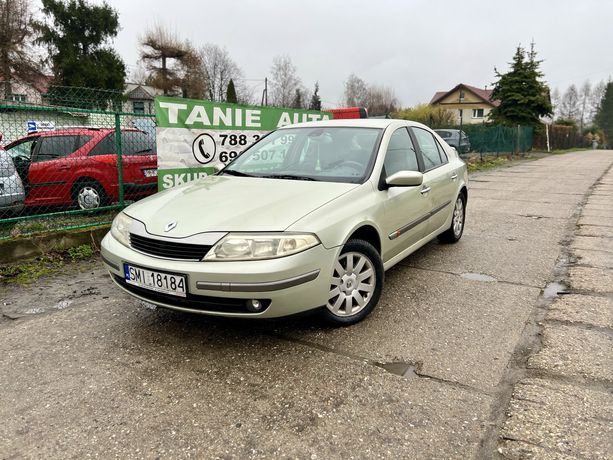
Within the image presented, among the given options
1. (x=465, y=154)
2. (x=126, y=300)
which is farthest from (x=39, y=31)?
(x=126, y=300)

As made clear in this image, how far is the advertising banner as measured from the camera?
6.05 m

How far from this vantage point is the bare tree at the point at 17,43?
89.6 feet

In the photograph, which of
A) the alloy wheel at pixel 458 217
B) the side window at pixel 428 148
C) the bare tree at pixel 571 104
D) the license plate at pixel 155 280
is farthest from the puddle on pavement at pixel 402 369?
the bare tree at pixel 571 104

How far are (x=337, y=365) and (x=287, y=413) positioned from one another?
0.57m

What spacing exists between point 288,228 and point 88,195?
4918 mm

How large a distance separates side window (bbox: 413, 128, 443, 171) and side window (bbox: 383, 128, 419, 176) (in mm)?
264

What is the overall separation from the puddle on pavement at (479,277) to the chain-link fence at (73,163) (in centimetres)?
437

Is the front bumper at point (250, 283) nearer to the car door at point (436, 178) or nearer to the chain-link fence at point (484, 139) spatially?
the car door at point (436, 178)

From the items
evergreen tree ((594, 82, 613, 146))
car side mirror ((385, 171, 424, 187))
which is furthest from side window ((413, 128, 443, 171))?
evergreen tree ((594, 82, 613, 146))

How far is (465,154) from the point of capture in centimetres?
2136

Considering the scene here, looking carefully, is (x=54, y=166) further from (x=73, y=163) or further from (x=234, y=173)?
(x=234, y=173)

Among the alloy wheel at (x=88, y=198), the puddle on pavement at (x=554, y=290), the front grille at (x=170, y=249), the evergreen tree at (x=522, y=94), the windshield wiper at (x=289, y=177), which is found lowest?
the puddle on pavement at (x=554, y=290)

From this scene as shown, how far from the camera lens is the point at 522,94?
32.2 meters

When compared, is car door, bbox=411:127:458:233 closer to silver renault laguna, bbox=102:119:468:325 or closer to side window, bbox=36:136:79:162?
silver renault laguna, bbox=102:119:468:325
